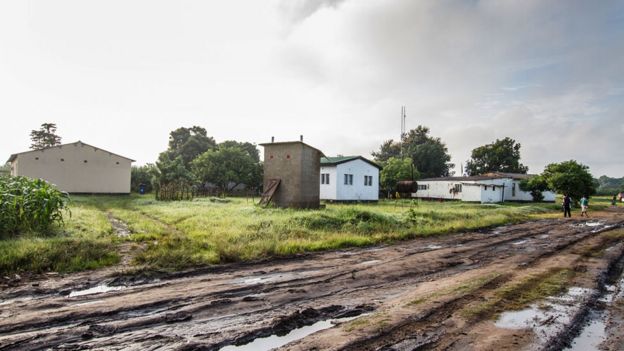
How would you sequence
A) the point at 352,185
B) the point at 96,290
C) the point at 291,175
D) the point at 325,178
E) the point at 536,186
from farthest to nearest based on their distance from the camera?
A: the point at 536,186 < the point at 352,185 < the point at 325,178 < the point at 291,175 < the point at 96,290

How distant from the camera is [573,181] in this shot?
110 feet

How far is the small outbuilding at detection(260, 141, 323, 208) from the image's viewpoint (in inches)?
719

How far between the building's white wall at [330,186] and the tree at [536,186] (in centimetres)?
2363

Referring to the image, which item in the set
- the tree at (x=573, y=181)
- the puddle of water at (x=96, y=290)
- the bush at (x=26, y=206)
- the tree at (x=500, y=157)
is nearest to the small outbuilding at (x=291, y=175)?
the bush at (x=26, y=206)

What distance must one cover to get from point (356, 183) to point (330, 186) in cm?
320

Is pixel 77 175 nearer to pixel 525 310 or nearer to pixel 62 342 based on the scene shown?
pixel 62 342

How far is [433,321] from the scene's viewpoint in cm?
464

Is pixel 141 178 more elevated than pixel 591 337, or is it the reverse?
pixel 141 178

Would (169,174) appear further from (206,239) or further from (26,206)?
(206,239)

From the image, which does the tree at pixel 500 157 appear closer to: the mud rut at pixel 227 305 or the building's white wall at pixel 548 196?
the building's white wall at pixel 548 196

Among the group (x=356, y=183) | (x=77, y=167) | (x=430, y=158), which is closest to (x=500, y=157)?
(x=430, y=158)

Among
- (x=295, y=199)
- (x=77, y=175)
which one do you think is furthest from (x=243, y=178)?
(x=295, y=199)

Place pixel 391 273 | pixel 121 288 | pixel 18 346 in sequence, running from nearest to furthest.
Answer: pixel 18 346, pixel 121 288, pixel 391 273

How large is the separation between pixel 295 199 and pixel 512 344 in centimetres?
1457
